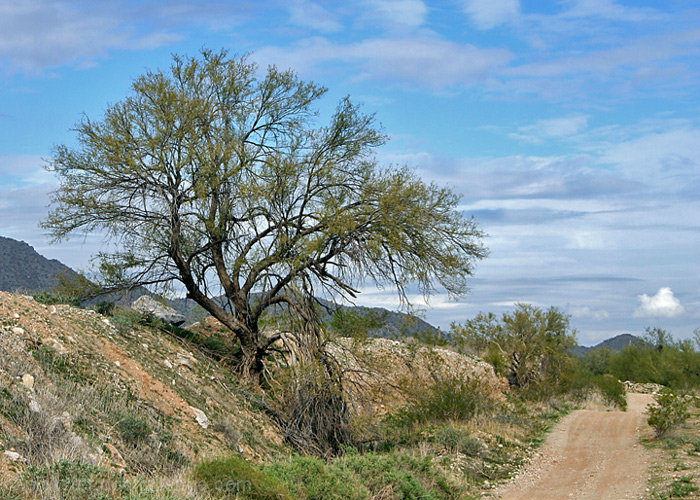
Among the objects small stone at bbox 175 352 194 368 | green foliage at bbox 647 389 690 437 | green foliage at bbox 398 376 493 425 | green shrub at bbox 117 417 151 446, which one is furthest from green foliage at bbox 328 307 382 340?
green foliage at bbox 647 389 690 437

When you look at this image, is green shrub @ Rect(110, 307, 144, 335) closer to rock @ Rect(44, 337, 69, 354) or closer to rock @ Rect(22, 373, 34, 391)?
rock @ Rect(44, 337, 69, 354)

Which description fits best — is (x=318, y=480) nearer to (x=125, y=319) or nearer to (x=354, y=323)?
(x=354, y=323)

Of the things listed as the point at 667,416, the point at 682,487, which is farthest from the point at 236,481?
the point at 667,416

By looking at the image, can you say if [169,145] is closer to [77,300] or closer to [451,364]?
[77,300]

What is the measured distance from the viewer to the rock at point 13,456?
737 centimetres

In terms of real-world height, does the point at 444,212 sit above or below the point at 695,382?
above

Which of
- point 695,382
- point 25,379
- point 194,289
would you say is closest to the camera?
point 25,379

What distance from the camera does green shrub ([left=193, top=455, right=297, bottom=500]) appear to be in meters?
8.05

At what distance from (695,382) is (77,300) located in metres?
33.4

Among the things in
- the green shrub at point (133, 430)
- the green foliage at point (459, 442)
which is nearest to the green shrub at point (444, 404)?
the green foliage at point (459, 442)

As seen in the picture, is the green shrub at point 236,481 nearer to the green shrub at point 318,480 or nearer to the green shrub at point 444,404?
the green shrub at point 318,480

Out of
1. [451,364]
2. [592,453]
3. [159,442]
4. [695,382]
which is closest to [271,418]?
[159,442]

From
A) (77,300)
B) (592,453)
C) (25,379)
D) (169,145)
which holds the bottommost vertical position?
(592,453)

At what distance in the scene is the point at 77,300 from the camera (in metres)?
17.5
